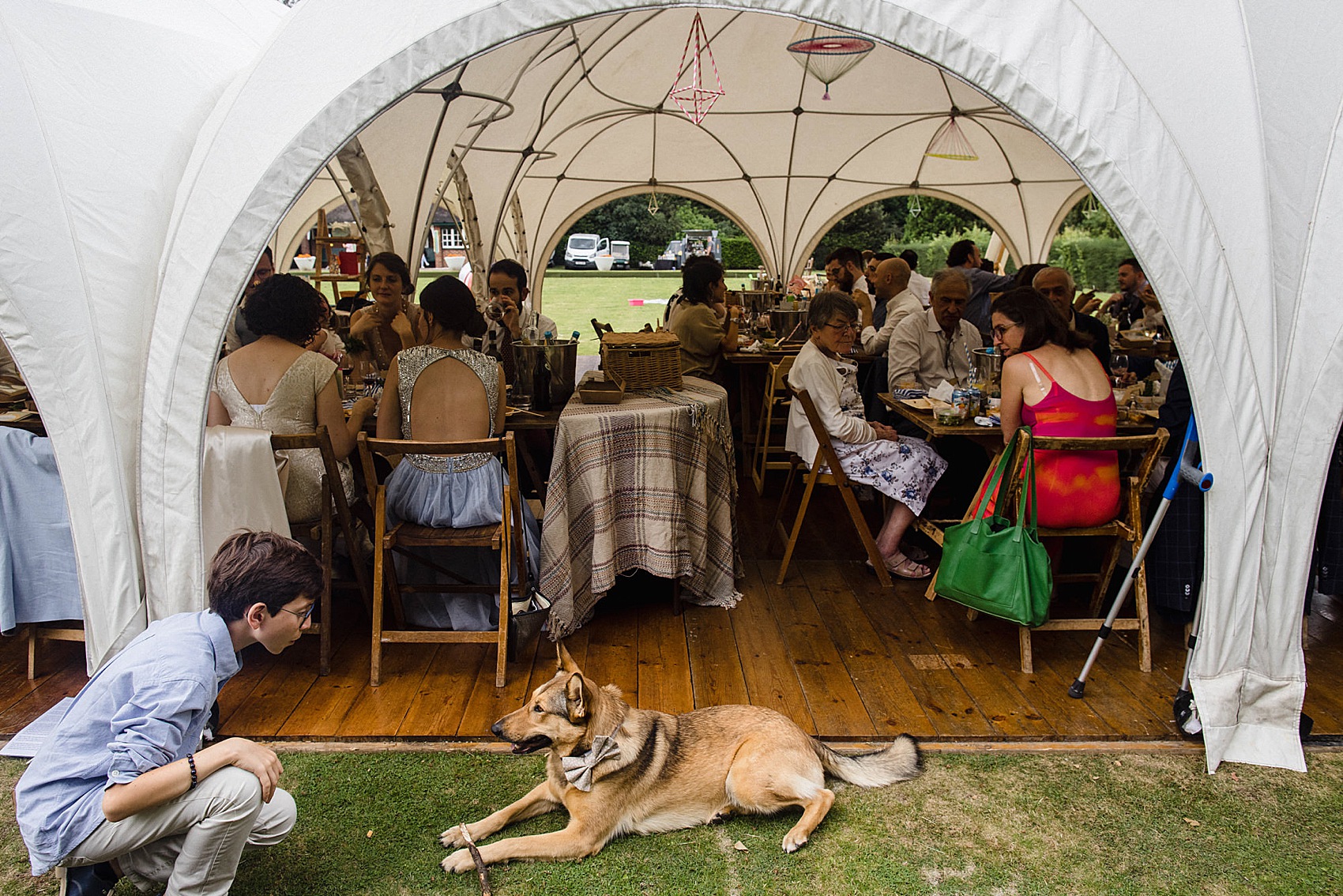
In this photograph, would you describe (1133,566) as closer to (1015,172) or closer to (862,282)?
(862,282)

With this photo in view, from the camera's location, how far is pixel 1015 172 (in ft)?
42.1

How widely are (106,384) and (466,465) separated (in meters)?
1.41

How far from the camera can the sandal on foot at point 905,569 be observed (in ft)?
16.9

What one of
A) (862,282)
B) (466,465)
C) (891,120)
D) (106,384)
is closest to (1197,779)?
(466,465)

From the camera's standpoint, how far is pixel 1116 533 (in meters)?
4.12

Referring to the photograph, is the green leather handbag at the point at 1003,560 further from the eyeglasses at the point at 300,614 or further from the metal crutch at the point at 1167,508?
the eyeglasses at the point at 300,614

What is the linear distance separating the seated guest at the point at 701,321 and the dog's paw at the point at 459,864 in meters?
4.55

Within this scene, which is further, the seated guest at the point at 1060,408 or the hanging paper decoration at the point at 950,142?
the hanging paper decoration at the point at 950,142

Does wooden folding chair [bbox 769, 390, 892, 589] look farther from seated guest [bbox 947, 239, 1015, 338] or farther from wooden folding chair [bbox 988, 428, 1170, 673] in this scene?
seated guest [bbox 947, 239, 1015, 338]

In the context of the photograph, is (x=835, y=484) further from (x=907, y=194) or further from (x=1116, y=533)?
(x=907, y=194)

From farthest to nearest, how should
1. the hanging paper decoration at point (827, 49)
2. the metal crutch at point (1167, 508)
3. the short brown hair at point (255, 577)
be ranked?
1. the hanging paper decoration at point (827, 49)
2. the metal crutch at point (1167, 508)
3. the short brown hair at point (255, 577)

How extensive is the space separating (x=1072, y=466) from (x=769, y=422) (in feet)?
9.48

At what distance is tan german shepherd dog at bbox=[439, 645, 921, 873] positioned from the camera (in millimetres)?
2771

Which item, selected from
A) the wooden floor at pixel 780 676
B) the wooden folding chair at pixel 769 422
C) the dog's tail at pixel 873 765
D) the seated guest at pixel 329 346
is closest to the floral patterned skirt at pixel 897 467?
the wooden floor at pixel 780 676
